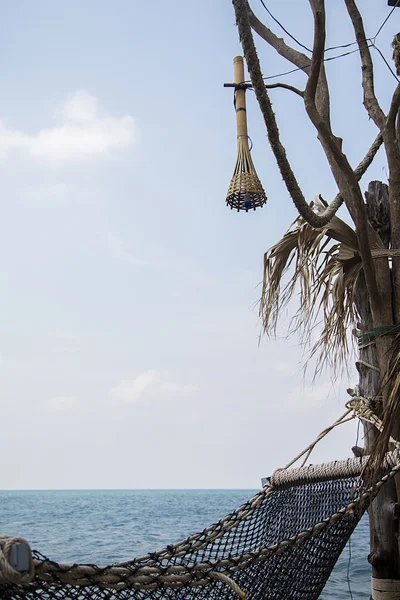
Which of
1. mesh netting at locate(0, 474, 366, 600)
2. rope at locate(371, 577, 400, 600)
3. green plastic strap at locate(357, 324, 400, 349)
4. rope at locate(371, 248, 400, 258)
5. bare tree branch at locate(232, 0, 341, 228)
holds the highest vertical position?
bare tree branch at locate(232, 0, 341, 228)

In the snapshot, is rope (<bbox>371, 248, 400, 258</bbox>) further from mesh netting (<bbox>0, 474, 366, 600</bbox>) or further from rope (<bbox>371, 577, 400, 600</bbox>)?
rope (<bbox>371, 577, 400, 600</bbox>)

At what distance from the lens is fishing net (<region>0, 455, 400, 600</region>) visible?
153cm

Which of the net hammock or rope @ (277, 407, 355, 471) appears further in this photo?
rope @ (277, 407, 355, 471)

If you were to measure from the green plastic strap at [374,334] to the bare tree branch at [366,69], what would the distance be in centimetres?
91

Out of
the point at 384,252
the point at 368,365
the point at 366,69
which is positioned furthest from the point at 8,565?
the point at 366,69

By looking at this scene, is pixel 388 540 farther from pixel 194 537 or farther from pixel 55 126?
pixel 55 126

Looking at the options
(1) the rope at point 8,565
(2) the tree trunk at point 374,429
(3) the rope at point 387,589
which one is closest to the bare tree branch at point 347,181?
(2) the tree trunk at point 374,429

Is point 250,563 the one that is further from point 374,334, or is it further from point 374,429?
point 374,334

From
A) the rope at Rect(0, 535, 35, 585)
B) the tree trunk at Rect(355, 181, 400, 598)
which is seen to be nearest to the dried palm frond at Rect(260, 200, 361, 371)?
the tree trunk at Rect(355, 181, 400, 598)

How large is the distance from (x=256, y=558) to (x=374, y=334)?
3.97ft

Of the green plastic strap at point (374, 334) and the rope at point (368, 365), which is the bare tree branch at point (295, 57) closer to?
the green plastic strap at point (374, 334)

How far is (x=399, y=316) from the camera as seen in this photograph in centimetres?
288

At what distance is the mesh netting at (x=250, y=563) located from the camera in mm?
1541

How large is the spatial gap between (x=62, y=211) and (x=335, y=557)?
917 inches
